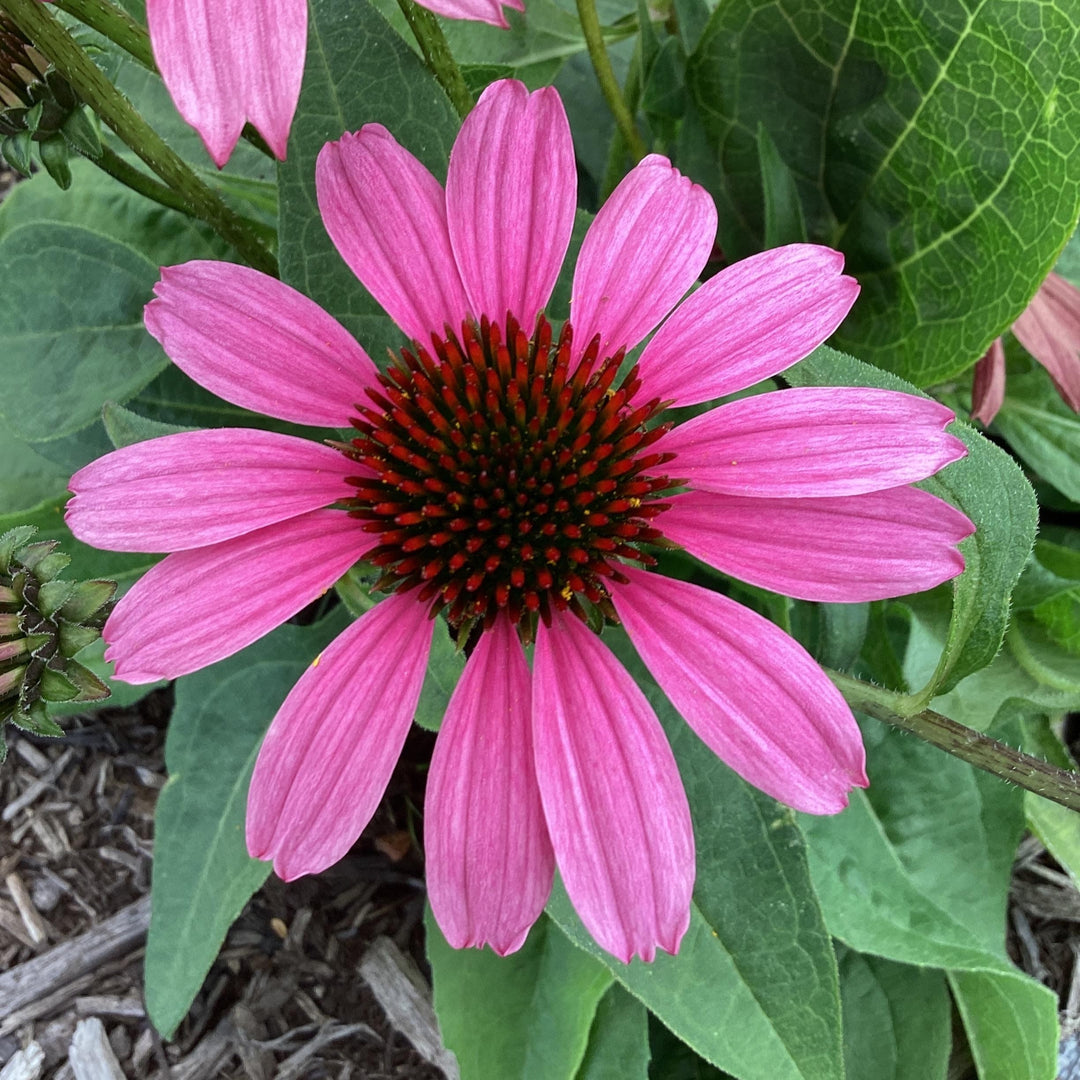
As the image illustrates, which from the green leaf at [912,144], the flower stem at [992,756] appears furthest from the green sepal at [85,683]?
the green leaf at [912,144]

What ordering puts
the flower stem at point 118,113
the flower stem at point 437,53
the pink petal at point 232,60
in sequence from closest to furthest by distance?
the pink petal at point 232,60, the flower stem at point 118,113, the flower stem at point 437,53

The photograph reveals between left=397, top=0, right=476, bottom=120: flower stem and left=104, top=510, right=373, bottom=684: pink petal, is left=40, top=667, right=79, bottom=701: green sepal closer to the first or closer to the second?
left=104, top=510, right=373, bottom=684: pink petal

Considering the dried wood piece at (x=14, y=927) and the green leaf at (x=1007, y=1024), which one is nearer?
the green leaf at (x=1007, y=1024)

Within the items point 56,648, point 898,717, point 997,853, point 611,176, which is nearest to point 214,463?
point 56,648

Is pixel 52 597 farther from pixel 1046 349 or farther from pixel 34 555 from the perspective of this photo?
pixel 1046 349

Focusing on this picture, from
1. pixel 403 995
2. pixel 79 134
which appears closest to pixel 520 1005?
pixel 403 995

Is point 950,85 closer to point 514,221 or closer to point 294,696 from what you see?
point 514,221

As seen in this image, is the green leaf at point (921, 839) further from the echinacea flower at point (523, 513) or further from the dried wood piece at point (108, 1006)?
the dried wood piece at point (108, 1006)
